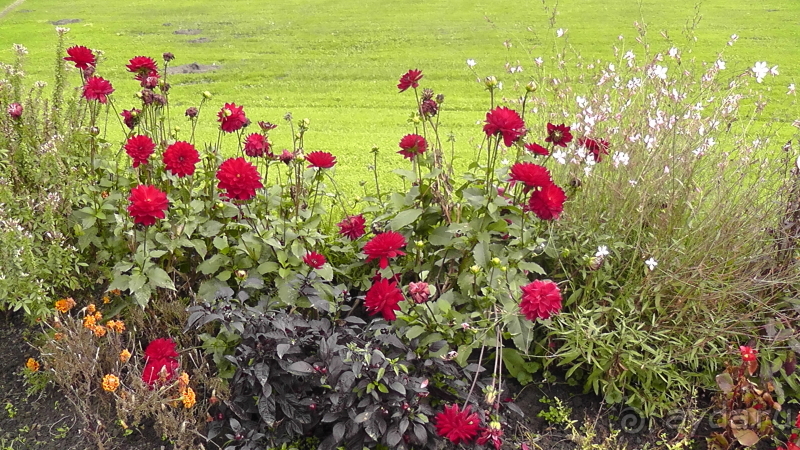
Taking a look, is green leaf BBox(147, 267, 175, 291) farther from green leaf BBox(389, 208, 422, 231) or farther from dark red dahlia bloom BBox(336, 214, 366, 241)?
green leaf BBox(389, 208, 422, 231)

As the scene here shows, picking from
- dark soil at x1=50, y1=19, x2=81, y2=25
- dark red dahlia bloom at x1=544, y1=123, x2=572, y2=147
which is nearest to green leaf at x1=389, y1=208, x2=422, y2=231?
dark red dahlia bloom at x1=544, y1=123, x2=572, y2=147

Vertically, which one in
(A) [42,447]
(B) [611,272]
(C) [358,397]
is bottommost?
(A) [42,447]

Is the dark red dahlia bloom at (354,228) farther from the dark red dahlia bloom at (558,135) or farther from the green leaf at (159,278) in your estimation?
the dark red dahlia bloom at (558,135)

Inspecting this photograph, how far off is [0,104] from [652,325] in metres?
2.89

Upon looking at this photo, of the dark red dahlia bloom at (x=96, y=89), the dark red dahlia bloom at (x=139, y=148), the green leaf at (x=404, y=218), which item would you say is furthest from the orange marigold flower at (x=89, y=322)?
the green leaf at (x=404, y=218)

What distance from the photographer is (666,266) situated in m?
2.55

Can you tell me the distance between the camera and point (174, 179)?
288cm

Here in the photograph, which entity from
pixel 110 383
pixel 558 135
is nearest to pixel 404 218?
pixel 558 135

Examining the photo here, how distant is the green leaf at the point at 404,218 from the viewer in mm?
2549

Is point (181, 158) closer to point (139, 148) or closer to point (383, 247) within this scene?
point (139, 148)

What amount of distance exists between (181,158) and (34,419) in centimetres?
109

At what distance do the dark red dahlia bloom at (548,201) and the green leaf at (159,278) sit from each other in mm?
1339

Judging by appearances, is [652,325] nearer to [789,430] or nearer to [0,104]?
[789,430]

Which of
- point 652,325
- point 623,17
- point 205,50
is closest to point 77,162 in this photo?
point 652,325
